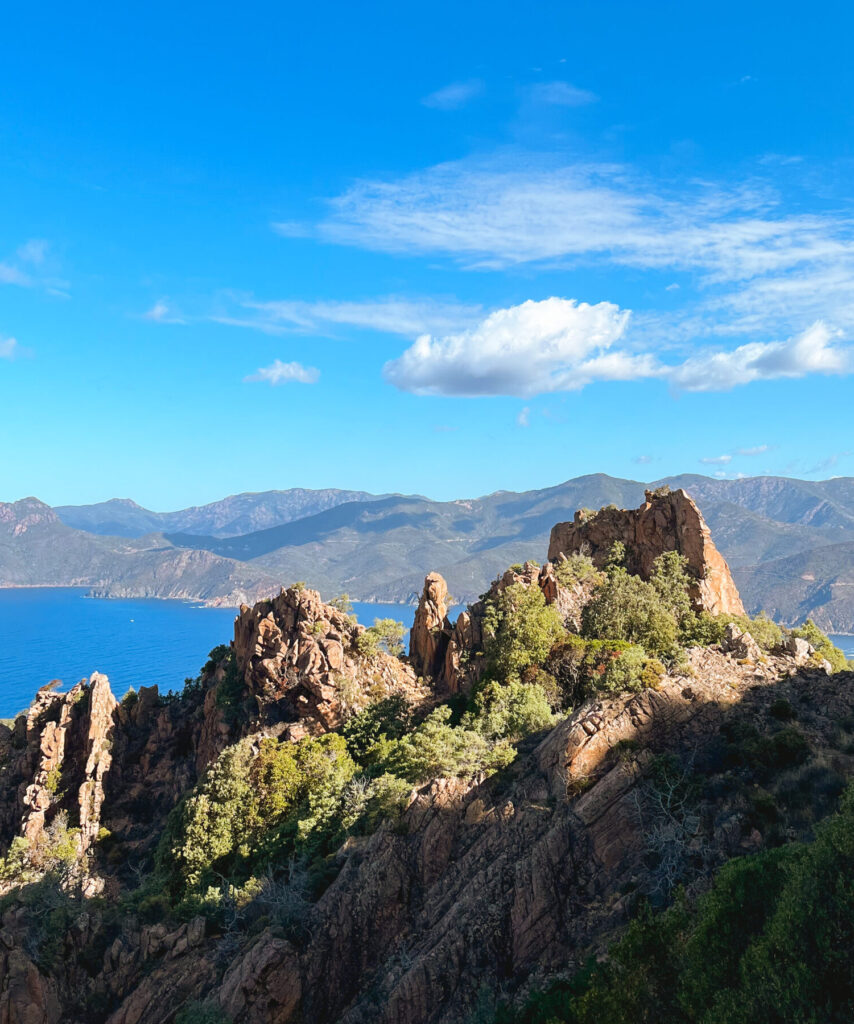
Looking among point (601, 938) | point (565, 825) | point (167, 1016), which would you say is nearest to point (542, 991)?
point (601, 938)

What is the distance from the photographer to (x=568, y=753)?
31516 millimetres

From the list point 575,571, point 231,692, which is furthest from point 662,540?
point 231,692

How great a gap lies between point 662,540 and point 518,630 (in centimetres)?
1828

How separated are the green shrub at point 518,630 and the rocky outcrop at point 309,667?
329 inches

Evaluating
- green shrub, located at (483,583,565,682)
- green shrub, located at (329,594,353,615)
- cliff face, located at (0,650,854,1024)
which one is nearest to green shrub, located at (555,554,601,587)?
green shrub, located at (483,583,565,682)

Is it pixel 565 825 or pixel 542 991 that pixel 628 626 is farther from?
pixel 542 991

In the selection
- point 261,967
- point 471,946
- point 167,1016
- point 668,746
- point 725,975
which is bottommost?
point 167,1016

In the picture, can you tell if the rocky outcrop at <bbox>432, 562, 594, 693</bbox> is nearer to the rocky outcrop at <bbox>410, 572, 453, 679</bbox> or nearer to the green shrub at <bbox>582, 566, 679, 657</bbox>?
the rocky outcrop at <bbox>410, 572, 453, 679</bbox>

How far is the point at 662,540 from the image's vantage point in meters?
61.8

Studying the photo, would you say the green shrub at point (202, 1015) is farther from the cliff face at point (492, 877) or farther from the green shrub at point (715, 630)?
the green shrub at point (715, 630)

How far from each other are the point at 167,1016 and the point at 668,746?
24331 mm

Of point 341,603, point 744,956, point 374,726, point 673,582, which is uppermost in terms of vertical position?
point 673,582

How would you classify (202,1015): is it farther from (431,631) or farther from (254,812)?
(431,631)

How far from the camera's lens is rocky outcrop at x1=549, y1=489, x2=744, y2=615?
58438 mm
